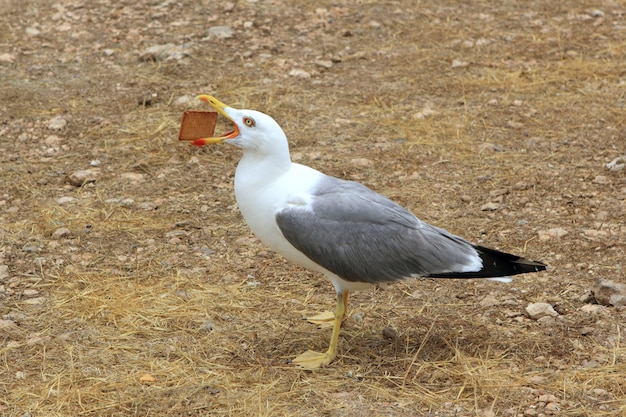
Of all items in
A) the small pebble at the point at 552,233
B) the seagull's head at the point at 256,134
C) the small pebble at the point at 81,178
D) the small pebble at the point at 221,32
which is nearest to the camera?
the seagull's head at the point at 256,134

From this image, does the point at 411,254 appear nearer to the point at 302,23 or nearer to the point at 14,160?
the point at 14,160

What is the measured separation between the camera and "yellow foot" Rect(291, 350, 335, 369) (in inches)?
167

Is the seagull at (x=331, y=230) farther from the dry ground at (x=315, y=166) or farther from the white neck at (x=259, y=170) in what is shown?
the dry ground at (x=315, y=166)

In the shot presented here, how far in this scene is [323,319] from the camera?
15.4 ft

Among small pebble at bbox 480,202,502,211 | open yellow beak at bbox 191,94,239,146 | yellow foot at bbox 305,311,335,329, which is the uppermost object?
open yellow beak at bbox 191,94,239,146

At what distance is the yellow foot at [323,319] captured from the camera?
4664 millimetres

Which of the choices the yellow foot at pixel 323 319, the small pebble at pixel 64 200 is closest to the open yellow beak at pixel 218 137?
the yellow foot at pixel 323 319

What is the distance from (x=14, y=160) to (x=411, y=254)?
3.42 meters

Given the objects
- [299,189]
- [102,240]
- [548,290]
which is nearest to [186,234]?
[102,240]

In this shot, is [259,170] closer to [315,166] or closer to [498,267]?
[498,267]

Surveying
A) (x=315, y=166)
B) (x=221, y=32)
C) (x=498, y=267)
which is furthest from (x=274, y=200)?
(x=221, y=32)

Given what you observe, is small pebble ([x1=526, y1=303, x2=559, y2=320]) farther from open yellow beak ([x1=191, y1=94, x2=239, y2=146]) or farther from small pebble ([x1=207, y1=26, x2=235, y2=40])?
small pebble ([x1=207, y1=26, x2=235, y2=40])

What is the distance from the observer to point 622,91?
24.2ft

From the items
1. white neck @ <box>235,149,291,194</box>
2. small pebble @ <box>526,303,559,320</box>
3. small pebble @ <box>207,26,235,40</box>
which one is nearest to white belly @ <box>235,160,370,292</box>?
white neck @ <box>235,149,291,194</box>
